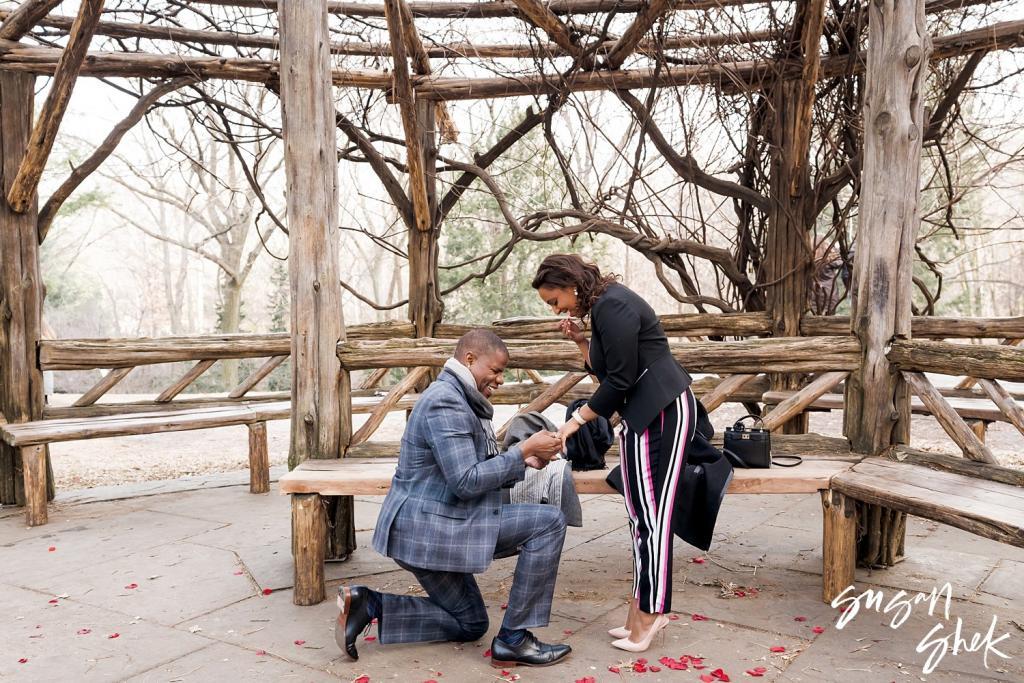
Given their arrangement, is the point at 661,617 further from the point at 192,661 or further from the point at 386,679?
the point at 192,661

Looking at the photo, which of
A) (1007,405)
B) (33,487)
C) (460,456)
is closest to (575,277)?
(460,456)

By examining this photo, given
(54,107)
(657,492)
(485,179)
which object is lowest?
(657,492)

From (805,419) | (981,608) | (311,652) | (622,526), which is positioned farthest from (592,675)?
(805,419)

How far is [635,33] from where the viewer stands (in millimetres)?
6203

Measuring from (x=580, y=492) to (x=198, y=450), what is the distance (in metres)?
7.78

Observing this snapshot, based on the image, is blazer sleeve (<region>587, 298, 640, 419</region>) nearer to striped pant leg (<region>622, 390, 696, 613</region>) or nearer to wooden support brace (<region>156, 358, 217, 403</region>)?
striped pant leg (<region>622, 390, 696, 613</region>)

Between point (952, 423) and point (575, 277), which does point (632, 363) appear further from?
point (952, 423)

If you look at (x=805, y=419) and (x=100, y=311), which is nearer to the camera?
(x=805, y=419)

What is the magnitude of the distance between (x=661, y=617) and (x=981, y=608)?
1.68 m

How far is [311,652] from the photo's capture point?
11.8 ft

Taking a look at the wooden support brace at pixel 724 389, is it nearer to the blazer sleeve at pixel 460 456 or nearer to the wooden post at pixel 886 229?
the wooden post at pixel 886 229

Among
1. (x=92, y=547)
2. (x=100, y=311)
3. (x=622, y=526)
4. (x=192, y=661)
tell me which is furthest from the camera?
(x=100, y=311)

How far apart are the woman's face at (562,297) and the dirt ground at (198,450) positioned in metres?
5.97

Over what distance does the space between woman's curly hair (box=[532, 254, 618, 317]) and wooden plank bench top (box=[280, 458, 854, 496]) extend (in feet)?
3.31
